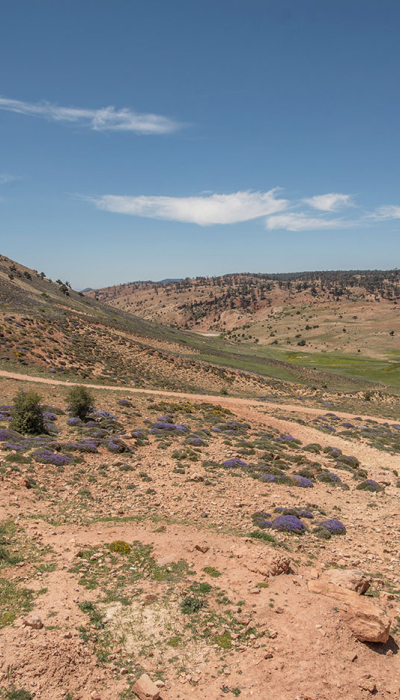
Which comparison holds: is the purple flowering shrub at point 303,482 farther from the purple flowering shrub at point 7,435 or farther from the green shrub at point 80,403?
the purple flowering shrub at point 7,435

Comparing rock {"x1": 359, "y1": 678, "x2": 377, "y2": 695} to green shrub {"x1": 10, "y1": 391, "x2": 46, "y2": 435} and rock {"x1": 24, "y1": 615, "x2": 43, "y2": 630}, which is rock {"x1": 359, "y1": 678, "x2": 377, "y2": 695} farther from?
green shrub {"x1": 10, "y1": 391, "x2": 46, "y2": 435}

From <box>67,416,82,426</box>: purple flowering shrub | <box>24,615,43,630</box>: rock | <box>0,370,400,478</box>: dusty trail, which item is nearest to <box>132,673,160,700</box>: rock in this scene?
<box>24,615,43,630</box>: rock

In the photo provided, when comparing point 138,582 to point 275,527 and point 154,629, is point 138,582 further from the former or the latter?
point 275,527

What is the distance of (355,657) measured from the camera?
351 inches

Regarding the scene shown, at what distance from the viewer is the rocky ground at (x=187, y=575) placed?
8.12 meters

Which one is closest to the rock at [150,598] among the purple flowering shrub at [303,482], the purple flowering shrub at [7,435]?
the purple flowering shrub at [303,482]

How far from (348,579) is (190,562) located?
477 cm

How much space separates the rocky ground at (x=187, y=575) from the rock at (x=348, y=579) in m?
0.06

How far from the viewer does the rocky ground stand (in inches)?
320

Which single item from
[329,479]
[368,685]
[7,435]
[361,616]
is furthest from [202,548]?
[7,435]

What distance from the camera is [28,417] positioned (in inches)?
813

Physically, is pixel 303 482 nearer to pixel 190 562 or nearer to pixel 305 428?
pixel 190 562

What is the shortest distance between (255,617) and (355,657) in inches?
95.5

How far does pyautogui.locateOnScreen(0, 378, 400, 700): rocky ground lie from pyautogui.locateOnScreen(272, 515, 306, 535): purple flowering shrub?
2.3 inches
